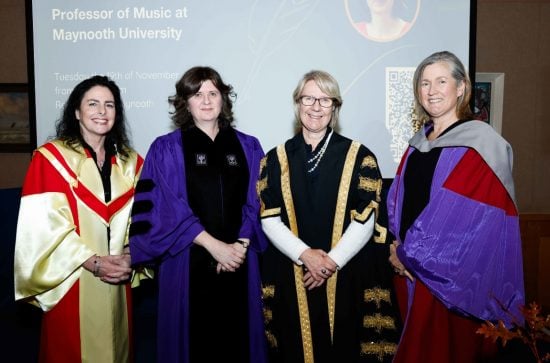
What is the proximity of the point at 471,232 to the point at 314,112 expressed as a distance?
829 millimetres

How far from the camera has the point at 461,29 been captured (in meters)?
3.14

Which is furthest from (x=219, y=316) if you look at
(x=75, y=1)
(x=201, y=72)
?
(x=75, y=1)

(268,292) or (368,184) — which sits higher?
(368,184)

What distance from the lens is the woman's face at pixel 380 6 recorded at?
3.12 m

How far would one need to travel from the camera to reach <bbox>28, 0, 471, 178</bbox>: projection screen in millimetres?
3154

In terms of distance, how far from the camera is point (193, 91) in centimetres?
205

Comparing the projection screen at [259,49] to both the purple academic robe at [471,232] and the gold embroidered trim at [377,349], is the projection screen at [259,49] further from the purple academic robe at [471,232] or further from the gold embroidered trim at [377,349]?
the gold embroidered trim at [377,349]

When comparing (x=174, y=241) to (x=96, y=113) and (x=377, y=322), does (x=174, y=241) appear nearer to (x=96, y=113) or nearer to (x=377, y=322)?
(x=96, y=113)

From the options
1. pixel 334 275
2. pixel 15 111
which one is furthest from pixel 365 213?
pixel 15 111

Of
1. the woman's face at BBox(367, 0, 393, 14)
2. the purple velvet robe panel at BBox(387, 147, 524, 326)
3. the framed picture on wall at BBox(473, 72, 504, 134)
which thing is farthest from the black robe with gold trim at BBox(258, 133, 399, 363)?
the framed picture on wall at BBox(473, 72, 504, 134)

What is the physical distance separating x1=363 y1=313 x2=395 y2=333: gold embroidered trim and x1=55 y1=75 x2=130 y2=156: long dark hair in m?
1.41

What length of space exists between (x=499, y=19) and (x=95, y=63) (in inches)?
129

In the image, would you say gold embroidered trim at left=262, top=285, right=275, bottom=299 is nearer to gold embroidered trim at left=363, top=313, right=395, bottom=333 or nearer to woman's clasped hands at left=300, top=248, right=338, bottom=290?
woman's clasped hands at left=300, top=248, right=338, bottom=290

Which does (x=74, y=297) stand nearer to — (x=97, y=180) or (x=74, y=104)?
(x=97, y=180)
